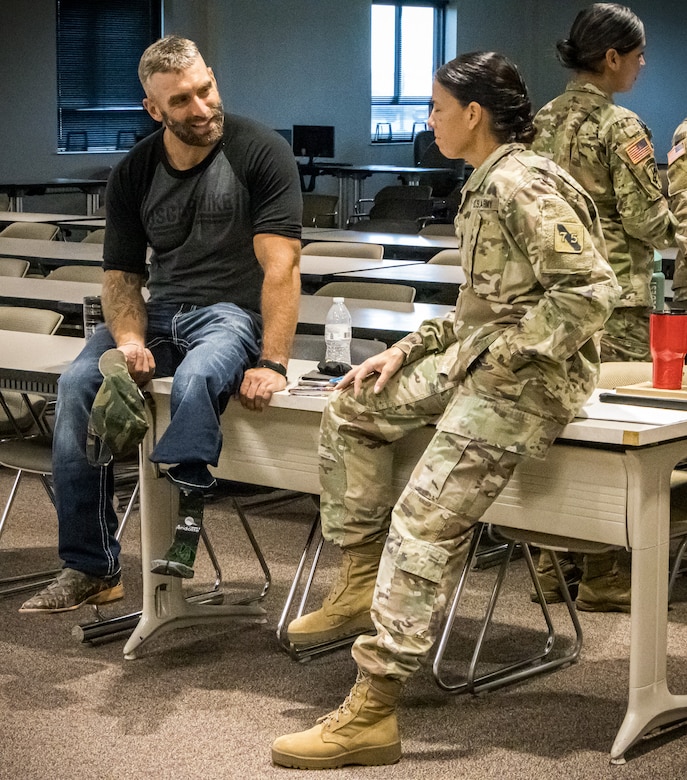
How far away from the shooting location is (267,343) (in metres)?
3.14

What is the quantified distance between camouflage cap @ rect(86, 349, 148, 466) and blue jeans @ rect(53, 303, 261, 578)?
79 mm

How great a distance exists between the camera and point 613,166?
3506mm

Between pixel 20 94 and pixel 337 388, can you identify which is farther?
pixel 20 94

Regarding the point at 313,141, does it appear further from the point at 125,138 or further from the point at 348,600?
the point at 348,600

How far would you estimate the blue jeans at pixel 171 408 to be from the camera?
114 inches

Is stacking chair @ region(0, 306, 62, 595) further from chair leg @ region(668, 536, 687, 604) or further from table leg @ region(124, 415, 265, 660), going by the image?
chair leg @ region(668, 536, 687, 604)

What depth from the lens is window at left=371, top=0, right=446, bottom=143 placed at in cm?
1571

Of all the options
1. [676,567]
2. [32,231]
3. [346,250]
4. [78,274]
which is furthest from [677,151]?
[32,231]

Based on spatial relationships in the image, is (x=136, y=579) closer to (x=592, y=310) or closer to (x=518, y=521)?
(x=518, y=521)

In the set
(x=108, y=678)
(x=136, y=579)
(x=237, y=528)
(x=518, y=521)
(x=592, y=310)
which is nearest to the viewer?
(x=592, y=310)

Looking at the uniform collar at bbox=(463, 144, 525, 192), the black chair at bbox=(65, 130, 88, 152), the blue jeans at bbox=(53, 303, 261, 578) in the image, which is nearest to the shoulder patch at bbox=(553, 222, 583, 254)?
the uniform collar at bbox=(463, 144, 525, 192)

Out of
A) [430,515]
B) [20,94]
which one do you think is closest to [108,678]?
[430,515]

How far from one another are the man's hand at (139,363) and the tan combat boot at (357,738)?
3.29 feet

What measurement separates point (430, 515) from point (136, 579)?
1.67m
